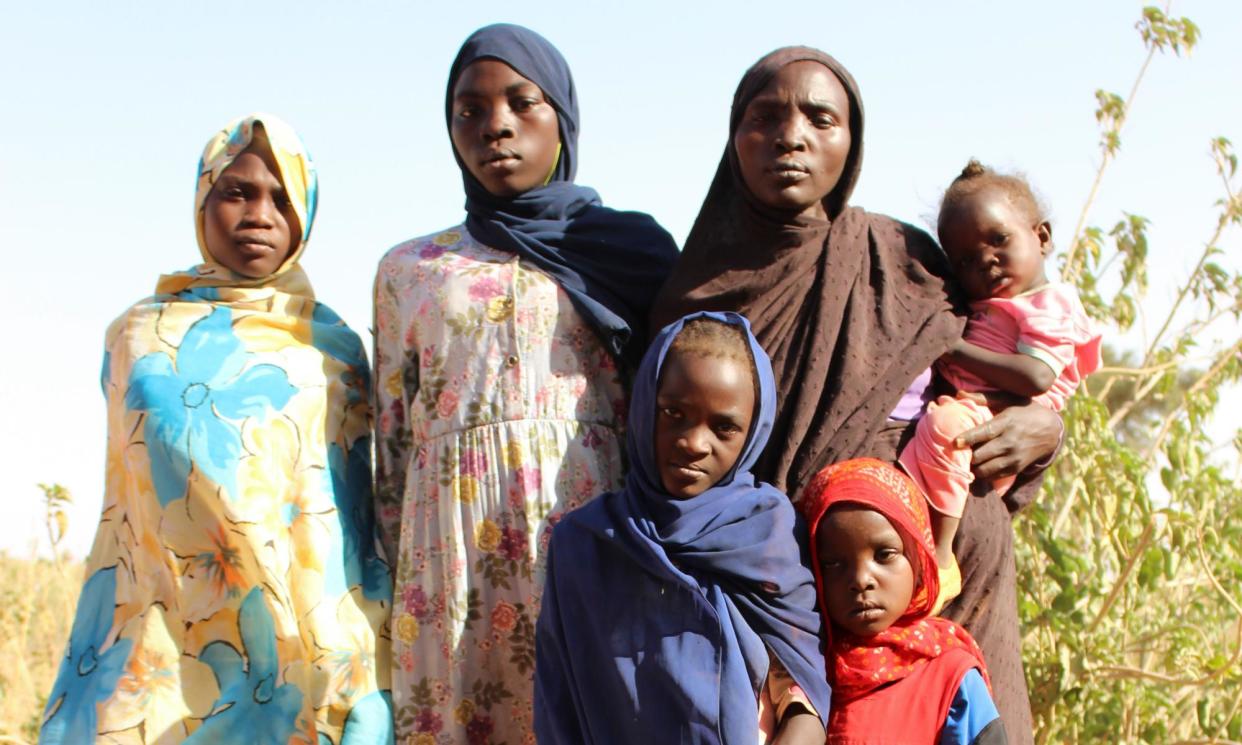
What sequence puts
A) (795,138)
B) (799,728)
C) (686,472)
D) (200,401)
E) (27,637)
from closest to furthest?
(799,728)
(686,472)
(795,138)
(200,401)
(27,637)

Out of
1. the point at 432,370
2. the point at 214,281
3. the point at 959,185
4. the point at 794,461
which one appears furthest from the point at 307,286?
the point at 959,185

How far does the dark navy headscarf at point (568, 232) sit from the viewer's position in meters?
3.07

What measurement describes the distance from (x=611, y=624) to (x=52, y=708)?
4.84ft

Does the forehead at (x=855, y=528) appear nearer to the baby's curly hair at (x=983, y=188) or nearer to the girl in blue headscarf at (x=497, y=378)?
the girl in blue headscarf at (x=497, y=378)

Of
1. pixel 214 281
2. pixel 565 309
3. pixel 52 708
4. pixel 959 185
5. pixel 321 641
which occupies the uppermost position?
pixel 959 185

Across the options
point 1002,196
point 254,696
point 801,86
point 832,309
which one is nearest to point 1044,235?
point 1002,196

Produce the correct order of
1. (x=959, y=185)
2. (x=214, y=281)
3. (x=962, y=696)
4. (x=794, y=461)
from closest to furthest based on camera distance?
(x=962, y=696), (x=794, y=461), (x=959, y=185), (x=214, y=281)

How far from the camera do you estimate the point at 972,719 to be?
2.49 meters

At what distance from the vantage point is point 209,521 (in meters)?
3.00

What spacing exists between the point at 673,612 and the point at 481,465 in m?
0.65

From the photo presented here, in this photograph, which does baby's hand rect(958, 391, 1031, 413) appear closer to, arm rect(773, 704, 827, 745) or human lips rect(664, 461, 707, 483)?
human lips rect(664, 461, 707, 483)

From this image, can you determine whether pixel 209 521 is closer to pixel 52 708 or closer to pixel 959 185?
pixel 52 708

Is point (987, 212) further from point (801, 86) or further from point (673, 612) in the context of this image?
point (673, 612)

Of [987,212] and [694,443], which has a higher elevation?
[987,212]
